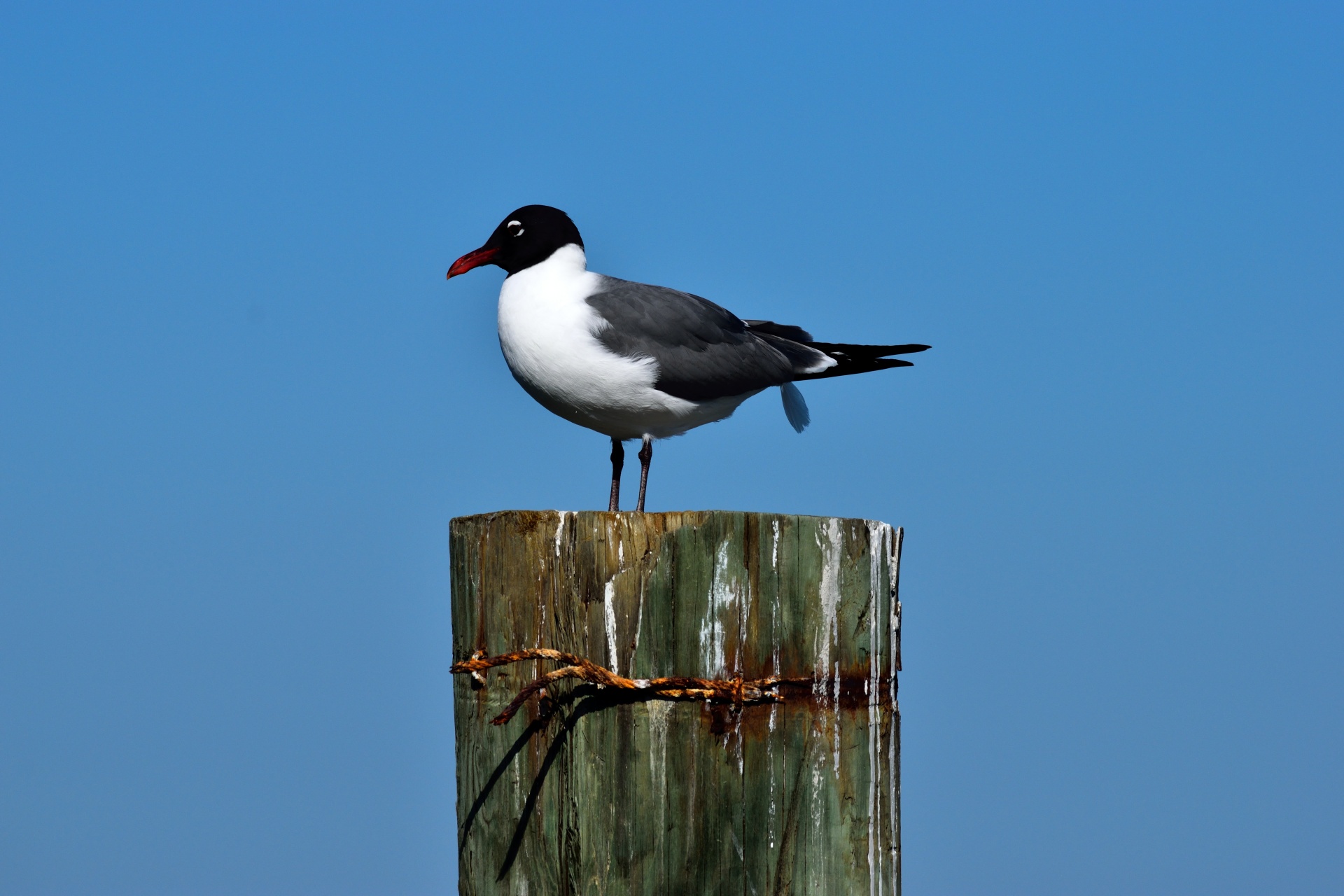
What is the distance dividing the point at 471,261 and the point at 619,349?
1253 millimetres

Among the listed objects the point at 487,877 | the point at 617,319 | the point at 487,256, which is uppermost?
the point at 487,256

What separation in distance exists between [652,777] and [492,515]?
3.13 feet

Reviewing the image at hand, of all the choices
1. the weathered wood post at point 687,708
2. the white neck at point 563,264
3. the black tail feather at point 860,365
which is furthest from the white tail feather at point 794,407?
the weathered wood post at point 687,708

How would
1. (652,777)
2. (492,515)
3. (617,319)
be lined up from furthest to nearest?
(617,319)
(492,515)
(652,777)

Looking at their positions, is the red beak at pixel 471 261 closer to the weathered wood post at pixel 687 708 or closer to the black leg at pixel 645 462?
the black leg at pixel 645 462

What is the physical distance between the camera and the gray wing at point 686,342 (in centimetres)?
621

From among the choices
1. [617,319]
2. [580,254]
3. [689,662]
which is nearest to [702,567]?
[689,662]

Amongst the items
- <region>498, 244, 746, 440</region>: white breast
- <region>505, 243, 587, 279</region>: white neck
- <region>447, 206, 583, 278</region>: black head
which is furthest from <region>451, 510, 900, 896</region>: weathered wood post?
<region>447, 206, 583, 278</region>: black head

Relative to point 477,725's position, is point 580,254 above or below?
above

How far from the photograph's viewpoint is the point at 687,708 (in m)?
3.78

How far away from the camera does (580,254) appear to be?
22.5 ft

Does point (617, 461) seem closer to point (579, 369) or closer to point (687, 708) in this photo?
point (579, 369)

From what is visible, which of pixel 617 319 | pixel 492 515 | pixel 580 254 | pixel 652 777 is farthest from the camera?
pixel 580 254

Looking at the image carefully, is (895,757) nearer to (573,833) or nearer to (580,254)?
(573,833)
